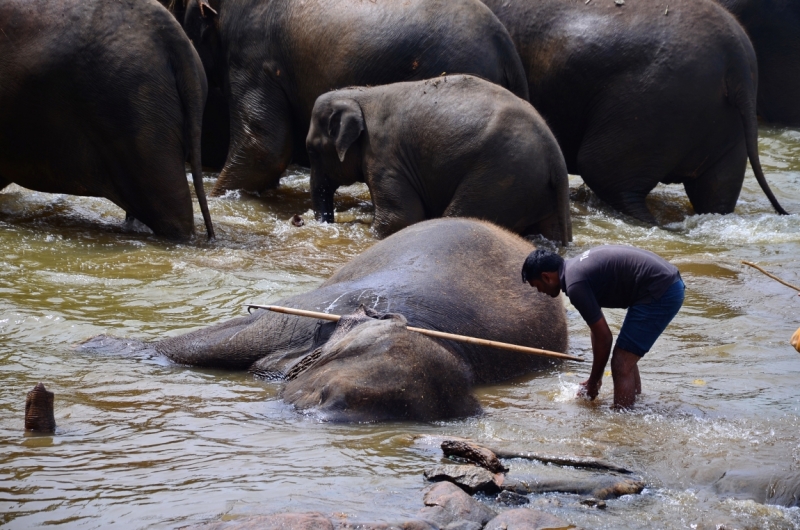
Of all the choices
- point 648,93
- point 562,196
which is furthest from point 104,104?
point 648,93

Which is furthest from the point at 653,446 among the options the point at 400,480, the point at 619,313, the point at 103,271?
the point at 103,271

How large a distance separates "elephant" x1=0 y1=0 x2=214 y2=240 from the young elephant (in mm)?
1515

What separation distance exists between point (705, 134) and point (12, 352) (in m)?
7.36

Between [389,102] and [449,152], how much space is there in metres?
0.84

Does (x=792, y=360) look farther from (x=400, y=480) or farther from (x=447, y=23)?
(x=447, y=23)

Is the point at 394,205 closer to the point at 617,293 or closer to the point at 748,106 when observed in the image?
the point at 748,106

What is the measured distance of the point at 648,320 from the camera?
5031 mm

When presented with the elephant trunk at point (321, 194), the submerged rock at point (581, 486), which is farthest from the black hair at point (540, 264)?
the elephant trunk at point (321, 194)

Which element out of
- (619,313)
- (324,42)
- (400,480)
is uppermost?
(324,42)

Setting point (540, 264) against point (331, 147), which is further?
point (331, 147)

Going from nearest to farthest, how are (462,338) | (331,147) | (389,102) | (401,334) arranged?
(401,334) < (462,338) < (389,102) < (331,147)

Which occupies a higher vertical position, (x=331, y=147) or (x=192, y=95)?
(x=192, y=95)

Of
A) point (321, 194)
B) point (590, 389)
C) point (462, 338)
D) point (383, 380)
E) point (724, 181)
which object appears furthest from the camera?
point (724, 181)

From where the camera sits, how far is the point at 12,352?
5289mm
